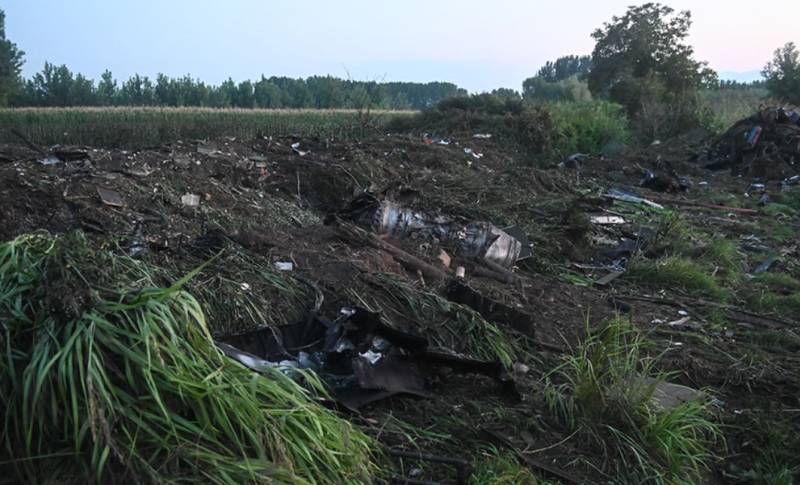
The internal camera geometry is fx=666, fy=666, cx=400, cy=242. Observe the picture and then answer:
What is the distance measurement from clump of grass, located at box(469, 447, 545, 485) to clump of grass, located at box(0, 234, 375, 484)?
0.46 meters

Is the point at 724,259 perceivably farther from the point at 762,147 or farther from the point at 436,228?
the point at 762,147

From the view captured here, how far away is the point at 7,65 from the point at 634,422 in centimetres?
5548

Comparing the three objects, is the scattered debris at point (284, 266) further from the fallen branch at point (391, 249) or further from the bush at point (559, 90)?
the bush at point (559, 90)

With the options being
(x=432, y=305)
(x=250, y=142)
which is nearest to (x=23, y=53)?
(x=250, y=142)

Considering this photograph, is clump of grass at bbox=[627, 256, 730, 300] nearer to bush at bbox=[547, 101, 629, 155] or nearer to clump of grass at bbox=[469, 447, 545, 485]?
clump of grass at bbox=[469, 447, 545, 485]

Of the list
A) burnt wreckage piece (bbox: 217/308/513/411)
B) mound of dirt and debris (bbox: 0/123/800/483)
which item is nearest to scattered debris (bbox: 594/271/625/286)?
mound of dirt and debris (bbox: 0/123/800/483)

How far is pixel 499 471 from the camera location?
2.77 m

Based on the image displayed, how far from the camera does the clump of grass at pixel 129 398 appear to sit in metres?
2.18

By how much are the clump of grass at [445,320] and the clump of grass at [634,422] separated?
1.76 ft

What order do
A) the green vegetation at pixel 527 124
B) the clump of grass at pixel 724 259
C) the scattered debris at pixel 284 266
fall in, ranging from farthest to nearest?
the green vegetation at pixel 527 124
the clump of grass at pixel 724 259
the scattered debris at pixel 284 266

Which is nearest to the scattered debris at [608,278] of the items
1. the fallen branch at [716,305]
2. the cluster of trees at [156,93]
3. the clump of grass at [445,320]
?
the fallen branch at [716,305]

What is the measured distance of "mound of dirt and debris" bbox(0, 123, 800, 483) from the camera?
2.28m

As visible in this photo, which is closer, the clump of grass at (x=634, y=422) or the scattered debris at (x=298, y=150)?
the clump of grass at (x=634, y=422)

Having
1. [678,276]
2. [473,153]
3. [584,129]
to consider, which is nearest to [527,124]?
[584,129]
